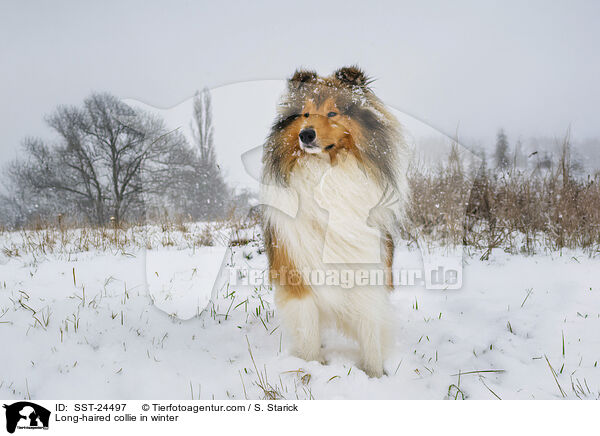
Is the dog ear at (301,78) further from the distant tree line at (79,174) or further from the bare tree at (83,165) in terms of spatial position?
the bare tree at (83,165)

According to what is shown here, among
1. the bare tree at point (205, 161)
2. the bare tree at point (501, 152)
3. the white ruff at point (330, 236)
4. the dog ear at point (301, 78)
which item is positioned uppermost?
the bare tree at point (501, 152)

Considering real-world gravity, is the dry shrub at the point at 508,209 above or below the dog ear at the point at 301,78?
below

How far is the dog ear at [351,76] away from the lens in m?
1.74

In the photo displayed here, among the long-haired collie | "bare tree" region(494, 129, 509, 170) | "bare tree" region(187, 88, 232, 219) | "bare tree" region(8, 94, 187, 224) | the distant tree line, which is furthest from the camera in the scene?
"bare tree" region(8, 94, 187, 224)

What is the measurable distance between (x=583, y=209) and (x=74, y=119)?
12869 mm

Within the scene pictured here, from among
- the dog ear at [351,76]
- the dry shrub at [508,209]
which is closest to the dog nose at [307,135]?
the dog ear at [351,76]

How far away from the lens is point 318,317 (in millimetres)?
1836

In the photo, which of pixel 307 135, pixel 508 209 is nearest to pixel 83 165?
pixel 307 135

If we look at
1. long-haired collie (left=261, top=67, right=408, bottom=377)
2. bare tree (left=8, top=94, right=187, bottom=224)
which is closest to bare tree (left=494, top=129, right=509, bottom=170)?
long-haired collie (left=261, top=67, right=408, bottom=377)

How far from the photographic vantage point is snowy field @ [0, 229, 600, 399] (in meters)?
1.67

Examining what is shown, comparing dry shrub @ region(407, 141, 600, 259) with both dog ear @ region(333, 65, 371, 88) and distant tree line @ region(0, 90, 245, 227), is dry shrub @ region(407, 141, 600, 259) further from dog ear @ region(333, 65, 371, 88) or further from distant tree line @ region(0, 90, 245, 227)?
distant tree line @ region(0, 90, 245, 227)
